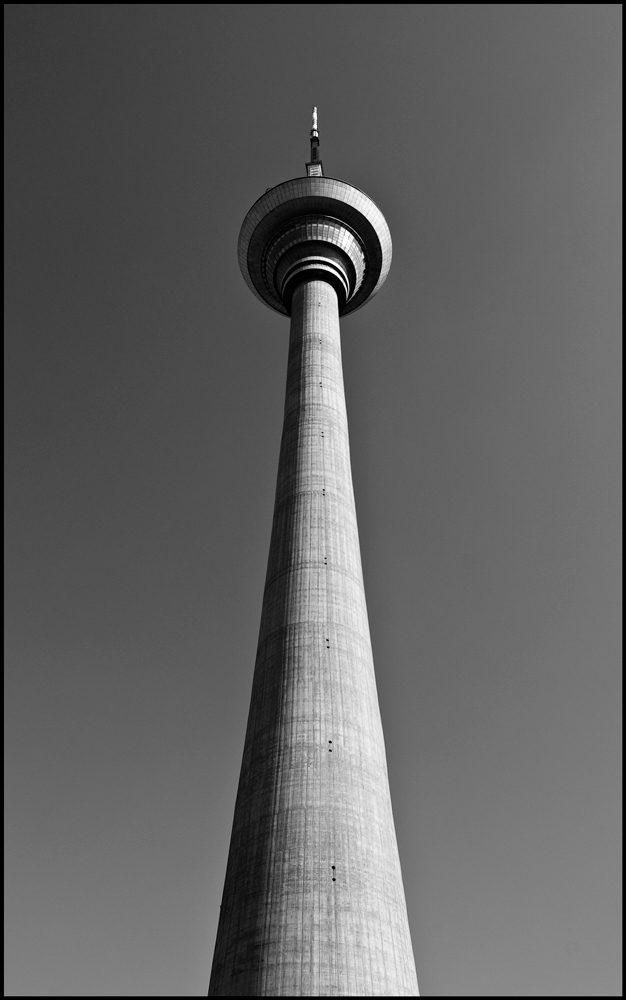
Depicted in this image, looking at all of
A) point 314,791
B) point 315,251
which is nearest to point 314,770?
point 314,791

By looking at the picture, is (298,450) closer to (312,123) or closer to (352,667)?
(352,667)

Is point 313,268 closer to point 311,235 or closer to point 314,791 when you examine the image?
point 311,235

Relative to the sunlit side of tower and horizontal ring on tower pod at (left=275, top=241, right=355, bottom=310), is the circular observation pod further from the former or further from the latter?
the sunlit side of tower

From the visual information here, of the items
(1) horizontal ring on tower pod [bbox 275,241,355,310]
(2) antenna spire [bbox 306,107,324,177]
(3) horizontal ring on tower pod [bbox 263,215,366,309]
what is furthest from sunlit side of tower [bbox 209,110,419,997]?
(2) antenna spire [bbox 306,107,324,177]

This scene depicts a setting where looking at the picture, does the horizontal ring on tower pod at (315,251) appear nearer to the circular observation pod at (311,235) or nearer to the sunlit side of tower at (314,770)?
the circular observation pod at (311,235)

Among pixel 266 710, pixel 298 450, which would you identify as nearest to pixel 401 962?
pixel 266 710
